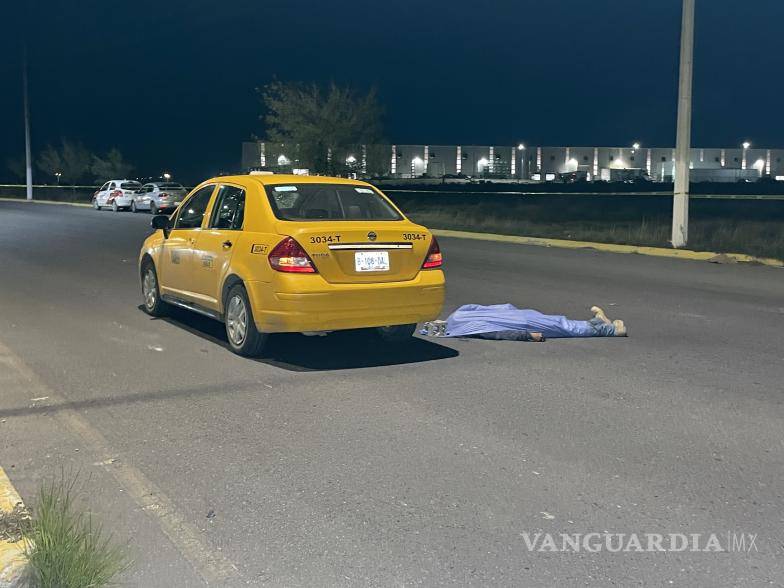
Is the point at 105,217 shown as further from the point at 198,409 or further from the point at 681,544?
the point at 681,544

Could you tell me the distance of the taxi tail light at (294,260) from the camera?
7.95m

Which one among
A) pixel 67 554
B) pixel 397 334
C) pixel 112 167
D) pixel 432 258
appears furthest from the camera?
pixel 112 167

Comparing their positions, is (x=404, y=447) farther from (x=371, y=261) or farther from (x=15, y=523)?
(x=371, y=261)

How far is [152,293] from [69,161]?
10708 cm

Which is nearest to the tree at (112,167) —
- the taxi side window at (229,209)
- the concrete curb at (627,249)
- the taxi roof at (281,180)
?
the concrete curb at (627,249)

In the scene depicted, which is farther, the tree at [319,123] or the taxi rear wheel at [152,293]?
the tree at [319,123]

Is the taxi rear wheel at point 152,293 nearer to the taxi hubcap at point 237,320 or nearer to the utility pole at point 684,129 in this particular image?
the taxi hubcap at point 237,320

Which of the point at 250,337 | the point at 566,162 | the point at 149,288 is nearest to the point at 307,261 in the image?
the point at 250,337

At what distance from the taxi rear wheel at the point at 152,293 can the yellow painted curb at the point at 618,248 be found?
39.3ft

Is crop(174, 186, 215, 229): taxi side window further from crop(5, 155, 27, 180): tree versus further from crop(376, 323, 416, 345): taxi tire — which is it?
crop(5, 155, 27, 180): tree

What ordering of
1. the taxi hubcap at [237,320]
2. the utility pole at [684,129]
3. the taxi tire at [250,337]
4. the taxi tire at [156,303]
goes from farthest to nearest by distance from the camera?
the utility pole at [684,129] < the taxi tire at [156,303] < the taxi hubcap at [237,320] < the taxi tire at [250,337]

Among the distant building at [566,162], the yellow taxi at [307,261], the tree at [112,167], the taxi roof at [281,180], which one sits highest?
the distant building at [566,162]

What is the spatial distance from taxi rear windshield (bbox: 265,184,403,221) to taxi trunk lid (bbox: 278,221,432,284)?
16.6 inches

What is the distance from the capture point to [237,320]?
8.66m
